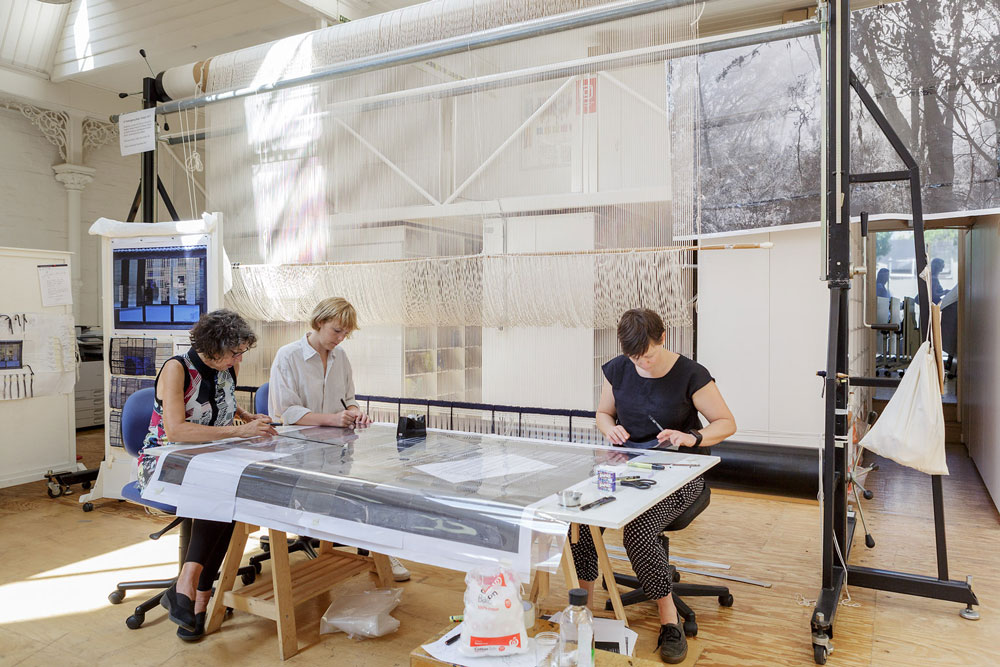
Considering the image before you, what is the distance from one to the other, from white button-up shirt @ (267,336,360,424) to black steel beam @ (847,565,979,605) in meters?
2.30

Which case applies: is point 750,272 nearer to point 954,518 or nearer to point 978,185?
point 978,185

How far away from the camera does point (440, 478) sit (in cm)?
212

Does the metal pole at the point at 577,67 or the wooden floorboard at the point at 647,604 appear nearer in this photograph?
the wooden floorboard at the point at 647,604

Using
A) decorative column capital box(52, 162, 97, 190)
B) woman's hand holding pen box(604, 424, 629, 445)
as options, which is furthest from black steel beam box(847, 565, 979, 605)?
decorative column capital box(52, 162, 97, 190)

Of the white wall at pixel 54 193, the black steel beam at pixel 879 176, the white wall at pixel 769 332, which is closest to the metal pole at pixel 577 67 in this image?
the black steel beam at pixel 879 176

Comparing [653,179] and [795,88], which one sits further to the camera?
[795,88]

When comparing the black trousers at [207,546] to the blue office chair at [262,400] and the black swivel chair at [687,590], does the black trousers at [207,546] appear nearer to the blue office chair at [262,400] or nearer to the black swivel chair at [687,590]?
the blue office chair at [262,400]

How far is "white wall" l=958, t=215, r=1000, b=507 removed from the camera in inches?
163

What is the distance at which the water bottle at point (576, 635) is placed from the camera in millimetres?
1565

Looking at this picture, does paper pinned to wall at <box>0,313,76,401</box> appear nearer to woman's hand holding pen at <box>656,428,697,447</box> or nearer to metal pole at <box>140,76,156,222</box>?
metal pole at <box>140,76,156,222</box>

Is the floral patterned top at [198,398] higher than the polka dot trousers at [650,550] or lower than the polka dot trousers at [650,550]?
higher

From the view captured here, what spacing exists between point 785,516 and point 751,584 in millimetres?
1123

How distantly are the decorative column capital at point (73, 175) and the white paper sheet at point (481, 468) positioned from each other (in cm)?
680

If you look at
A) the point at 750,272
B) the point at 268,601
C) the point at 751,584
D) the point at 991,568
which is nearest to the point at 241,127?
the point at 268,601
